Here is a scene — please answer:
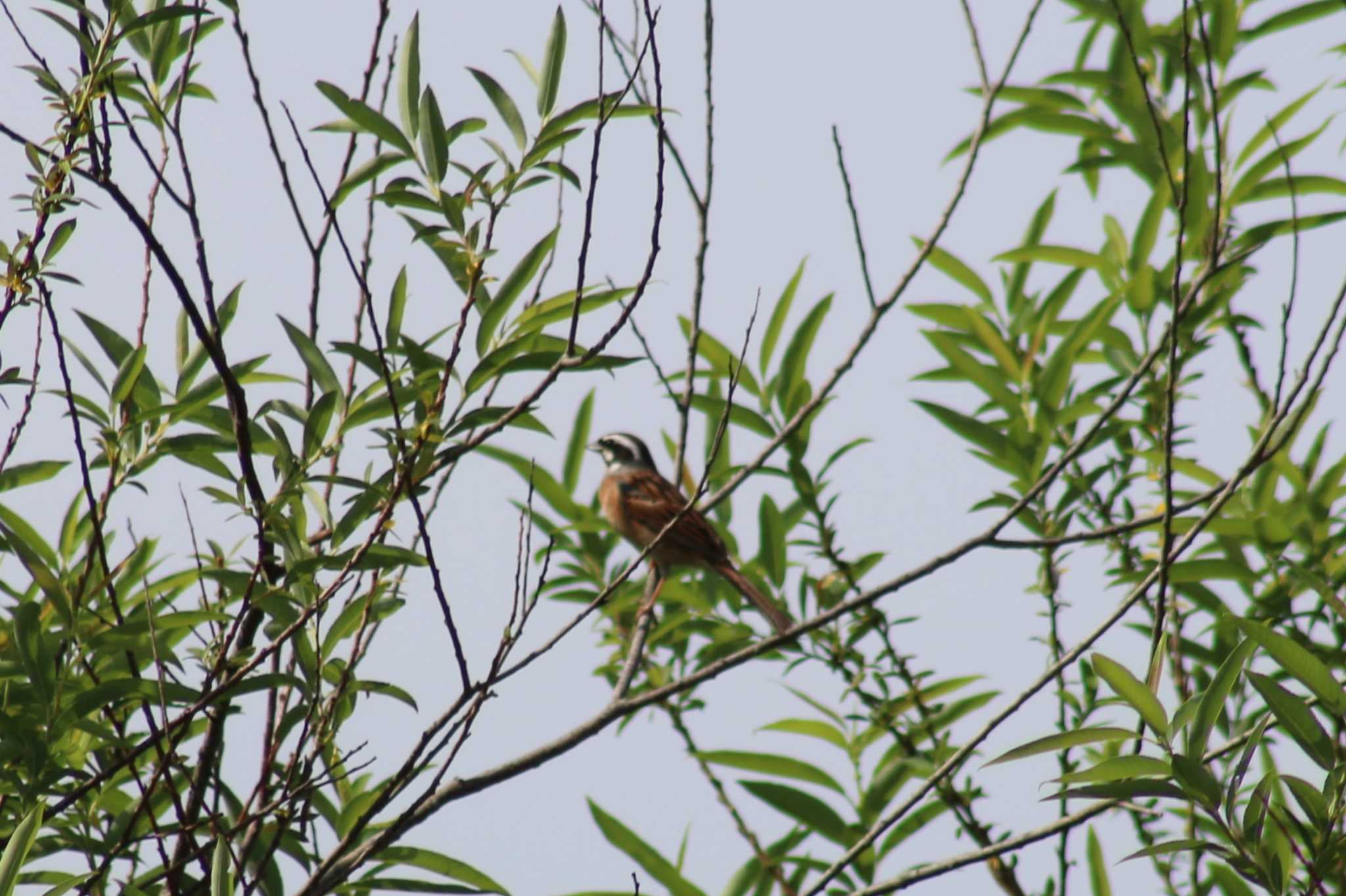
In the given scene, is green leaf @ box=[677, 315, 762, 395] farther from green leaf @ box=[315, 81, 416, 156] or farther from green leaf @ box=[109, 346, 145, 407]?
green leaf @ box=[109, 346, 145, 407]

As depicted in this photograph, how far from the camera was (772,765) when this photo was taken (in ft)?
12.8

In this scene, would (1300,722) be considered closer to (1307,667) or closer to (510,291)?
(1307,667)

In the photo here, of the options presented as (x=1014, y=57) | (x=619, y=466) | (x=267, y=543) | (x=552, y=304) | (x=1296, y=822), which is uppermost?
(x=619, y=466)

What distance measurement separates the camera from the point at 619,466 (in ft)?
31.9

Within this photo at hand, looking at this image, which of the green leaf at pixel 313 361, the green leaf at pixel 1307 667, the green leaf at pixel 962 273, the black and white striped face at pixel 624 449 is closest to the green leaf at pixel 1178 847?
the green leaf at pixel 1307 667

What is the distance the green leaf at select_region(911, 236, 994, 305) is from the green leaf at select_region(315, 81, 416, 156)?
2.17 metres

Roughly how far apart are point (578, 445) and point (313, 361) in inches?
74.1

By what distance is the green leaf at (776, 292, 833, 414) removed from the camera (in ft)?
14.1

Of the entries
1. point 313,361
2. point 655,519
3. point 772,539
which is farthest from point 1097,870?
point 655,519

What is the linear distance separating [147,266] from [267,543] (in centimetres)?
74

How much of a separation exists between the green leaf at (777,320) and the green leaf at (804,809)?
1.27 metres

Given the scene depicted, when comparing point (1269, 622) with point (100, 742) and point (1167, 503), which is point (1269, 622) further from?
point (100, 742)

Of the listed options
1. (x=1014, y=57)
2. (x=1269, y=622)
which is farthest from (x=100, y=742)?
(x=1269, y=622)

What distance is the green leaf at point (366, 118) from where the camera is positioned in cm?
296
